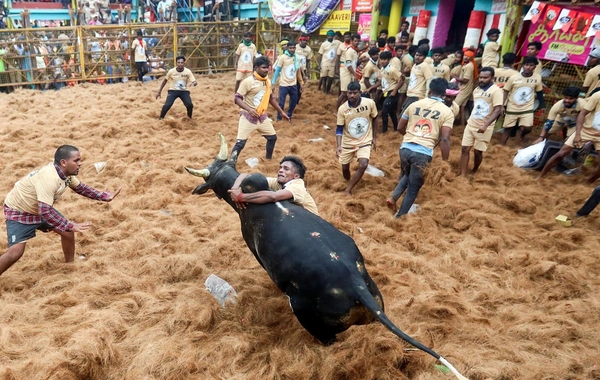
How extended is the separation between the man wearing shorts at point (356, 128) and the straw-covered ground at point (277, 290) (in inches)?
22.8

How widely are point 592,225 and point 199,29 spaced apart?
15383 mm

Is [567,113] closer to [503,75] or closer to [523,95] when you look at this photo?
[523,95]

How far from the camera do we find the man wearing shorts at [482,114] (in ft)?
21.9

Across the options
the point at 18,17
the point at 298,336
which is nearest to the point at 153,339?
the point at 298,336

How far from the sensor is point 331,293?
9.66 feet

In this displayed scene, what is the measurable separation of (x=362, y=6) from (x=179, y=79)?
6328mm

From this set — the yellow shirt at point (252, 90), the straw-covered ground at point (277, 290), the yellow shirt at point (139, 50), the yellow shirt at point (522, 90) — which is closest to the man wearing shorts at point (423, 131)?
the straw-covered ground at point (277, 290)

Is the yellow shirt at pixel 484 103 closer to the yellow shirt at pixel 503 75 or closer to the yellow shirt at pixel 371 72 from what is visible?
the yellow shirt at pixel 503 75

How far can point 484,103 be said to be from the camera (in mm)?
6855

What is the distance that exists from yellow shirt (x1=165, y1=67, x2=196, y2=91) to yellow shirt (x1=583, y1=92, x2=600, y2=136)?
7668mm

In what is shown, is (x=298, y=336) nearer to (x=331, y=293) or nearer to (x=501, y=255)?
(x=331, y=293)

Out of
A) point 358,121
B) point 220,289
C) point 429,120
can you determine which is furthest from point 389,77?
point 220,289

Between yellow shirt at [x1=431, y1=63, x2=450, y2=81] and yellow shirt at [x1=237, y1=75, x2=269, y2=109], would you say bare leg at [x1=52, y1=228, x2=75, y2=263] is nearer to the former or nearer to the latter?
yellow shirt at [x1=237, y1=75, x2=269, y2=109]

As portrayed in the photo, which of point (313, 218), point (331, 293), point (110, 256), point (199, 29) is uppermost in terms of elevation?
point (199, 29)
